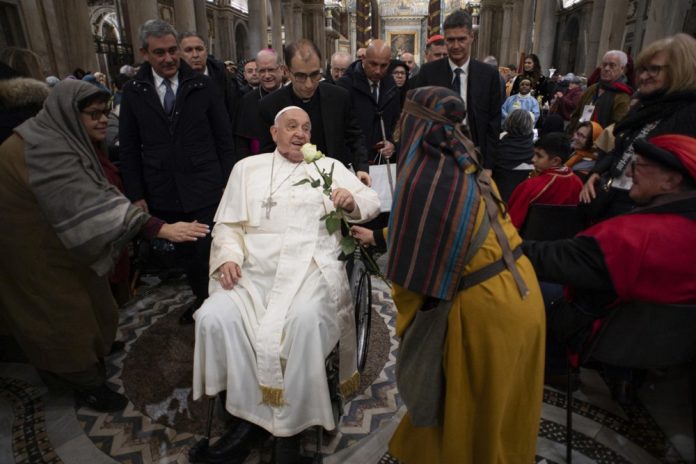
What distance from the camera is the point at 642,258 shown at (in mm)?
1634

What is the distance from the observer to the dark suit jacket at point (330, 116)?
3.15m

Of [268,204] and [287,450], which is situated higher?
[268,204]

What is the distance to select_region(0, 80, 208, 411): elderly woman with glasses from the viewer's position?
2137 mm

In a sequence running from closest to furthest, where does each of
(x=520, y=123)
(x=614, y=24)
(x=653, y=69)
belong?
(x=653, y=69)
(x=520, y=123)
(x=614, y=24)

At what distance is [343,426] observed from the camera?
8.05 feet

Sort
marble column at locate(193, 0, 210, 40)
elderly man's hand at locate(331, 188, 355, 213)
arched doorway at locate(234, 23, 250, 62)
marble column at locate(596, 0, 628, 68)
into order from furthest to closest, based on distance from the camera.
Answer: arched doorway at locate(234, 23, 250, 62) < marble column at locate(193, 0, 210, 40) < marble column at locate(596, 0, 628, 68) < elderly man's hand at locate(331, 188, 355, 213)

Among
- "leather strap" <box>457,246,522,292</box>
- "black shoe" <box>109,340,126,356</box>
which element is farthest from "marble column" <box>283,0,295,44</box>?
"leather strap" <box>457,246,522,292</box>

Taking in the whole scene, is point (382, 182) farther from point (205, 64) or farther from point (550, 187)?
point (205, 64)

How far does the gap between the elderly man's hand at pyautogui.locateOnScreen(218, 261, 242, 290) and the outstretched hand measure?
8.0 inches

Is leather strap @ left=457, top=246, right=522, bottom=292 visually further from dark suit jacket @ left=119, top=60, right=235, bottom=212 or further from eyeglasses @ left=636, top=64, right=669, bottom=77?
dark suit jacket @ left=119, top=60, right=235, bottom=212

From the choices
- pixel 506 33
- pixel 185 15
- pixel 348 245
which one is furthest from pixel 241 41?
pixel 348 245

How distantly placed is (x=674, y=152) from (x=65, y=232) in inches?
111

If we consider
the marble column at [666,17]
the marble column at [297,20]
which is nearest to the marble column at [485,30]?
the marble column at [297,20]

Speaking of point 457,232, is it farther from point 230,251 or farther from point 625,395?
point 625,395
